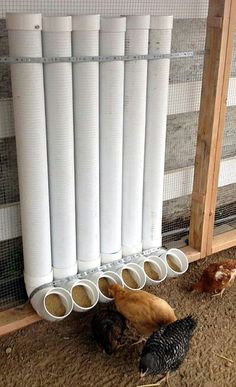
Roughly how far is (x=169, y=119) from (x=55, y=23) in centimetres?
80

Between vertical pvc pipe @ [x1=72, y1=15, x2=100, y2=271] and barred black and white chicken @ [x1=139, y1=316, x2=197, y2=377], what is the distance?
461 mm

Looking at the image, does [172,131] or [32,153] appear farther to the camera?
[172,131]

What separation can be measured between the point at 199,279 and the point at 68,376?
2.39 feet

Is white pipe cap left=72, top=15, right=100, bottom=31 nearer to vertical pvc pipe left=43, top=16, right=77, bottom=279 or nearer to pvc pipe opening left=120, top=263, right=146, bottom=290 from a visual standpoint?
vertical pvc pipe left=43, top=16, right=77, bottom=279

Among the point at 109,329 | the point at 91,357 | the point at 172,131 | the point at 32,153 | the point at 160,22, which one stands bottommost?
the point at 91,357

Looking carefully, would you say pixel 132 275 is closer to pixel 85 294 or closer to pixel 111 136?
pixel 85 294

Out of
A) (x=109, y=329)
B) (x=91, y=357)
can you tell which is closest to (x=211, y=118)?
(x=109, y=329)

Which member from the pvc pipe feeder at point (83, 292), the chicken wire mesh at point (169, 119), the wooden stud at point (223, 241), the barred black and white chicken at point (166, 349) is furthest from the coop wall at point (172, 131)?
the barred black and white chicken at point (166, 349)

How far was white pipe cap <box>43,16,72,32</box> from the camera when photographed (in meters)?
1.47

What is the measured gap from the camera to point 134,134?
1.77 metres

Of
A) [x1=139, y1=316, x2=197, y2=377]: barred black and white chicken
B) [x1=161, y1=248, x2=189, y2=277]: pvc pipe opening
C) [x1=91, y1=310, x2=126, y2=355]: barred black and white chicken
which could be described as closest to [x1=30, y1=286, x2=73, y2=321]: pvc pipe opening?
[x1=91, y1=310, x2=126, y2=355]: barred black and white chicken

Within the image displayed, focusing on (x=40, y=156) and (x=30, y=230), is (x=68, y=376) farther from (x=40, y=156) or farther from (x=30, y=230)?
(x=40, y=156)

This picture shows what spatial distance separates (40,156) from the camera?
1589 mm

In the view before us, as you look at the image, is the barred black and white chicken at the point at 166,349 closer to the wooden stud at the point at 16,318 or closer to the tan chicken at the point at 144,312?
the tan chicken at the point at 144,312
